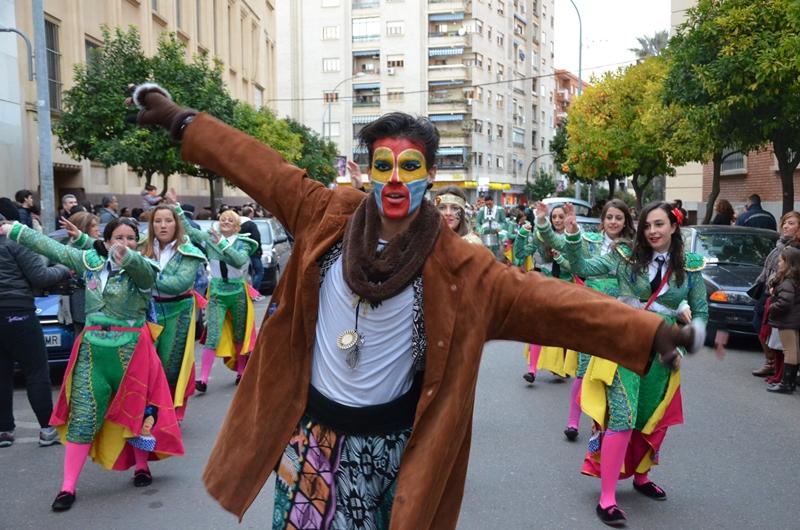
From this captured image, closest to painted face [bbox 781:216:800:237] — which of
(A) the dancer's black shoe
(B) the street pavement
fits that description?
(B) the street pavement

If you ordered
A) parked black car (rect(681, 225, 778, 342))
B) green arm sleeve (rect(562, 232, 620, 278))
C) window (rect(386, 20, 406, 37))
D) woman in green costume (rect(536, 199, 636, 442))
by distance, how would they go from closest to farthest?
green arm sleeve (rect(562, 232, 620, 278)), woman in green costume (rect(536, 199, 636, 442)), parked black car (rect(681, 225, 778, 342)), window (rect(386, 20, 406, 37))

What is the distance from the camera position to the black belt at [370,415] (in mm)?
2779

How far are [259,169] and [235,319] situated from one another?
6.31 meters

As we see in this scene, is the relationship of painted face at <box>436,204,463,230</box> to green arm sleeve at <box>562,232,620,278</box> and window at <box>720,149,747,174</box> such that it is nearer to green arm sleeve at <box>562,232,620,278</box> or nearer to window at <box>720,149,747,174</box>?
green arm sleeve at <box>562,232,620,278</box>

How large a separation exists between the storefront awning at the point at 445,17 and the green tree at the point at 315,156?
20434mm

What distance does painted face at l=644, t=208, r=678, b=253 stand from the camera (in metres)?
5.18

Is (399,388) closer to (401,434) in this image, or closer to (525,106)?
(401,434)

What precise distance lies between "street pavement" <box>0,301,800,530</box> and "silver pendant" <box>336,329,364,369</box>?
248 centimetres

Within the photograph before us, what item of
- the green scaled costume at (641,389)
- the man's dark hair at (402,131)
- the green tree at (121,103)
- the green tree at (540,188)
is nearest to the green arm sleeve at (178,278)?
the green scaled costume at (641,389)

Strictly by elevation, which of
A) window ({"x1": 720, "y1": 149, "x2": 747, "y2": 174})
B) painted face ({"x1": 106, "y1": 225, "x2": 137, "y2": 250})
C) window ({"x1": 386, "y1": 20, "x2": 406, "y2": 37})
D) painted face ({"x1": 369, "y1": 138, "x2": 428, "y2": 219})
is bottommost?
painted face ({"x1": 106, "y1": 225, "x2": 137, "y2": 250})

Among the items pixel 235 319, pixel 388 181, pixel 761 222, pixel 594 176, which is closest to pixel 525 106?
pixel 594 176

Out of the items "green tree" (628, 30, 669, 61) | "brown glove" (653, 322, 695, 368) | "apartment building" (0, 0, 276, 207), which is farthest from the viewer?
"green tree" (628, 30, 669, 61)

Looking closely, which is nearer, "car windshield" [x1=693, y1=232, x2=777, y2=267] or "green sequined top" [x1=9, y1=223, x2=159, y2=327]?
"green sequined top" [x1=9, y1=223, x2=159, y2=327]

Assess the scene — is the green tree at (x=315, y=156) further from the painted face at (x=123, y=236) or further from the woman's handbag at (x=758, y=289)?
the painted face at (x=123, y=236)
